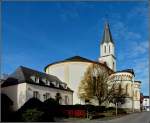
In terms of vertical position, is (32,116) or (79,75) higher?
(79,75)

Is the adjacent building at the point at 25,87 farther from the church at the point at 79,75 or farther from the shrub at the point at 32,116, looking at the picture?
the shrub at the point at 32,116

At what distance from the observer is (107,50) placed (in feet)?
248

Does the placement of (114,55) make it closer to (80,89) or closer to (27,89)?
(80,89)

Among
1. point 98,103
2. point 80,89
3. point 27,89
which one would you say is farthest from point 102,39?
point 27,89

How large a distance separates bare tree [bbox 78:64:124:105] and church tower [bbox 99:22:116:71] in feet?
67.8

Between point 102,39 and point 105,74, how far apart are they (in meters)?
26.9

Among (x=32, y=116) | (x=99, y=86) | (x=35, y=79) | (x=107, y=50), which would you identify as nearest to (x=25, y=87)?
(x=35, y=79)

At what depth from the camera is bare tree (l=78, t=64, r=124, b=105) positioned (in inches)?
1875

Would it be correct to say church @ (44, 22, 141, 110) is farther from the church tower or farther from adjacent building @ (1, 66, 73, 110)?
the church tower

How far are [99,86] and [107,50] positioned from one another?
28604 mm

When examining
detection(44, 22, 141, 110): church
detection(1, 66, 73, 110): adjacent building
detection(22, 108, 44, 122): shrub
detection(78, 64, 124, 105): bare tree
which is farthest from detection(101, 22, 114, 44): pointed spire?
detection(22, 108, 44, 122): shrub

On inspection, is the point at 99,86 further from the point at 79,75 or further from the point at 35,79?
the point at 35,79

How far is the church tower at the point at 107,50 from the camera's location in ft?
245

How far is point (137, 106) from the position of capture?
6353cm
